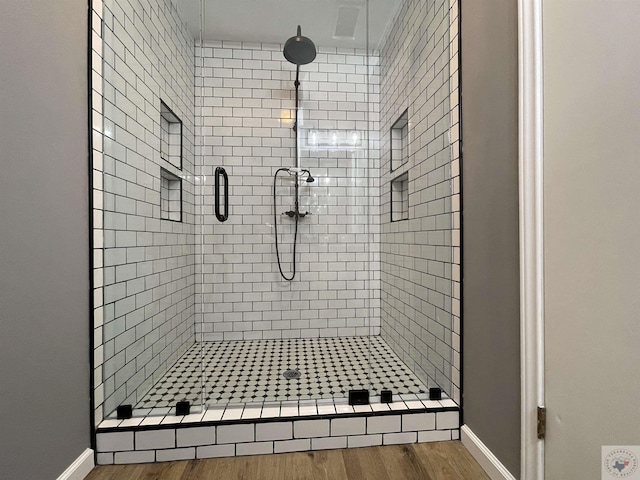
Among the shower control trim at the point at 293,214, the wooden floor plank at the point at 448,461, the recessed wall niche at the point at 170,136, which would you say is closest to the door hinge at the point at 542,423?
the wooden floor plank at the point at 448,461

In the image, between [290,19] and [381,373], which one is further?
[290,19]

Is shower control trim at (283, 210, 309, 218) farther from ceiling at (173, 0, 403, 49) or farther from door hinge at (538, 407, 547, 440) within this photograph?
door hinge at (538, 407, 547, 440)

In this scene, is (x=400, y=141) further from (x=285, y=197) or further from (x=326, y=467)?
(x=326, y=467)

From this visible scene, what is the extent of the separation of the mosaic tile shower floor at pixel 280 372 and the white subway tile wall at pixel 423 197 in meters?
0.16

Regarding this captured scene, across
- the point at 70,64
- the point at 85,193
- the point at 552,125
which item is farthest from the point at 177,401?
the point at 552,125

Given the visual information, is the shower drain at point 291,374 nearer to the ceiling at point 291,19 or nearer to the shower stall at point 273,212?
the shower stall at point 273,212

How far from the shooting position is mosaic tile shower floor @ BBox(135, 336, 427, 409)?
4.91 feet

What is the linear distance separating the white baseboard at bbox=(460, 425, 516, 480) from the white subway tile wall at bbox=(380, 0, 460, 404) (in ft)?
0.51

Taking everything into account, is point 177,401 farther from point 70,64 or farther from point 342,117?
point 342,117

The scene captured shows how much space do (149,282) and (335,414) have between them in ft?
4.04

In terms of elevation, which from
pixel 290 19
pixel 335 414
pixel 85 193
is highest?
pixel 290 19

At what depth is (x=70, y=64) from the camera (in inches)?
45.7

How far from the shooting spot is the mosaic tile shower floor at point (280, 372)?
1.50 meters

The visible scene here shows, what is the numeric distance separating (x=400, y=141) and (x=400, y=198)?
0.41 metres
